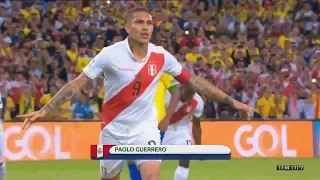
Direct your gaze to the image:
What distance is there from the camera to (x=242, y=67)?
72.8ft

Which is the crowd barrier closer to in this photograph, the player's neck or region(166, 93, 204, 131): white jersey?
region(166, 93, 204, 131): white jersey

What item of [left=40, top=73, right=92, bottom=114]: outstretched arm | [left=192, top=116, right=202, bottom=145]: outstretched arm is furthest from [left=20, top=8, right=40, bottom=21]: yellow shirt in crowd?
[left=40, top=73, right=92, bottom=114]: outstretched arm

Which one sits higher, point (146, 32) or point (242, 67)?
point (146, 32)

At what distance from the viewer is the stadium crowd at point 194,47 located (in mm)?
20438

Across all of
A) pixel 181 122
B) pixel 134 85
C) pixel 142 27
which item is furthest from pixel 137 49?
pixel 181 122

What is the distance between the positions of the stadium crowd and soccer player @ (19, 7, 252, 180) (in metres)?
10.9

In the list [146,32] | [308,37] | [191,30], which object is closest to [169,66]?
[146,32]

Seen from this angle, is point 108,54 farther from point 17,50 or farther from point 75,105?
point 17,50

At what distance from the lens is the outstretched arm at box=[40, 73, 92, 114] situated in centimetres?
813

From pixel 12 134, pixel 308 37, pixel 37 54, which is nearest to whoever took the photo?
pixel 12 134

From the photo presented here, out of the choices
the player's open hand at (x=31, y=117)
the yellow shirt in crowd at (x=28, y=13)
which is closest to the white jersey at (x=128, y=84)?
the player's open hand at (x=31, y=117)

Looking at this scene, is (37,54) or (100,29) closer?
(37,54)

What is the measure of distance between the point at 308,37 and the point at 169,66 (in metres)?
16.4

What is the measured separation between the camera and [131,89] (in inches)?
340
